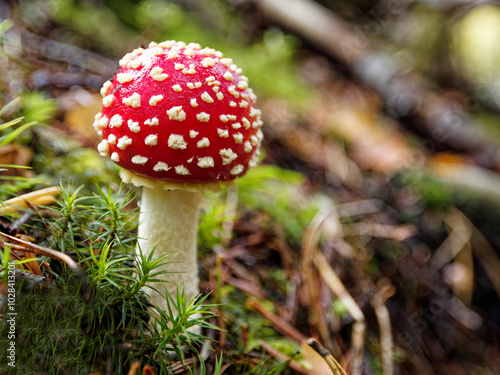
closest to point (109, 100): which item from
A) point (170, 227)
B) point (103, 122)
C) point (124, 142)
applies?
point (103, 122)

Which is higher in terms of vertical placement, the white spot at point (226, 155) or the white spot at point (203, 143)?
the white spot at point (203, 143)

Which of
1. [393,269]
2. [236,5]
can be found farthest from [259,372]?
[236,5]

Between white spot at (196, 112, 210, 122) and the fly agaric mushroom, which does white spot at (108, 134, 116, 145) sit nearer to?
the fly agaric mushroom

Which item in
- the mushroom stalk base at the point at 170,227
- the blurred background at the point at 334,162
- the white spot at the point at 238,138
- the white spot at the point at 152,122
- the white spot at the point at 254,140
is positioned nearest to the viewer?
the white spot at the point at 152,122

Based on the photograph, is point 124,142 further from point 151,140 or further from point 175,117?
point 175,117

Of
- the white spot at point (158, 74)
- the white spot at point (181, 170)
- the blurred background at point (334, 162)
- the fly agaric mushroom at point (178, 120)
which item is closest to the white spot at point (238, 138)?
the fly agaric mushroom at point (178, 120)

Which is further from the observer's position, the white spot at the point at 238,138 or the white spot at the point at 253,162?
the white spot at the point at 253,162

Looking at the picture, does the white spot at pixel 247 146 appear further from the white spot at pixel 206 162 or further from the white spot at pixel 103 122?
the white spot at pixel 103 122
